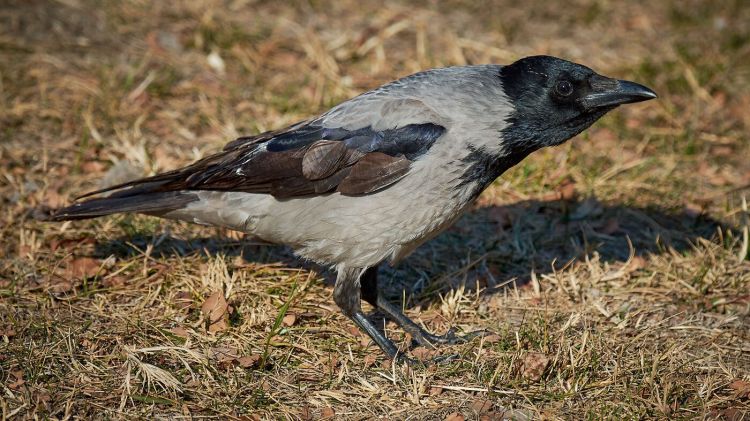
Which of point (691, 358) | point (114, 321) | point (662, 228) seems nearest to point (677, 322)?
point (691, 358)

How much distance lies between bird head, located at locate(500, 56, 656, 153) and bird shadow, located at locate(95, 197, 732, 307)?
1.10 metres

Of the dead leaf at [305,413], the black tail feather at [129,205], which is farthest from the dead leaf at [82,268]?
the dead leaf at [305,413]

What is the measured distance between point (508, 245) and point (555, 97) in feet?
4.90

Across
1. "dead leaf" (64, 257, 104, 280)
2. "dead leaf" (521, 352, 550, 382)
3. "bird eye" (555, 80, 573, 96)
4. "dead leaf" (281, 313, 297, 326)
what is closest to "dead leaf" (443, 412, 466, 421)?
"dead leaf" (521, 352, 550, 382)

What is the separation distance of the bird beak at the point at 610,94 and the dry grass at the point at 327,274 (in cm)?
128

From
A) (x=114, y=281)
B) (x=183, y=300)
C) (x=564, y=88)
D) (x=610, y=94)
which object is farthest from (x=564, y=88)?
(x=114, y=281)

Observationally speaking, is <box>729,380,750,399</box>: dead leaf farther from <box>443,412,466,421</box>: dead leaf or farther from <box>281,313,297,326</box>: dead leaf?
<box>281,313,297,326</box>: dead leaf

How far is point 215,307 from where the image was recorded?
196 inches

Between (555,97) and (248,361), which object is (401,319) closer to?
(248,361)

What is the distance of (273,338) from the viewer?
191 inches

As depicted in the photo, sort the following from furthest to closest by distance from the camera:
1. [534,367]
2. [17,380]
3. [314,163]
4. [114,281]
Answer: [114,281]
[314,163]
[534,367]
[17,380]

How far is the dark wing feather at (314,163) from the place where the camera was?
4727mm

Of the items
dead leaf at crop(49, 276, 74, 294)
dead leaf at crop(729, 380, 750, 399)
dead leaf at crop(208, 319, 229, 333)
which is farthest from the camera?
dead leaf at crop(49, 276, 74, 294)

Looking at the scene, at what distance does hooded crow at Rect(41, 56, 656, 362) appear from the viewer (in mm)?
4723
